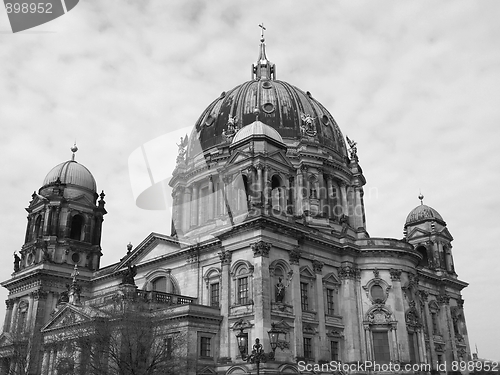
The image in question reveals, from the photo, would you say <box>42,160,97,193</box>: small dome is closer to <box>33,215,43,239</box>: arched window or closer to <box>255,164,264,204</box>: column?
<box>33,215,43,239</box>: arched window

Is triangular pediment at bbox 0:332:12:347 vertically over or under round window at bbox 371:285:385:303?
under

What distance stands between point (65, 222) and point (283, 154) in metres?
25.2

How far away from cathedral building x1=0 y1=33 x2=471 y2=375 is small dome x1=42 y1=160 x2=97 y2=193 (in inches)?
5.8

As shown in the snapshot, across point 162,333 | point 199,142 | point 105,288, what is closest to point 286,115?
point 199,142

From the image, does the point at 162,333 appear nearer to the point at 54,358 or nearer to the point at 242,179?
the point at 54,358

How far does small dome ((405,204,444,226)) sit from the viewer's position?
64062 mm

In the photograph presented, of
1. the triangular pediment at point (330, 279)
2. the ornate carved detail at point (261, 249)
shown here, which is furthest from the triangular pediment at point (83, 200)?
the triangular pediment at point (330, 279)

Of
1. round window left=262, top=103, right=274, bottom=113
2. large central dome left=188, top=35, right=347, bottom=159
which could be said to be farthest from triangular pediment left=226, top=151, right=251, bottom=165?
round window left=262, top=103, right=274, bottom=113

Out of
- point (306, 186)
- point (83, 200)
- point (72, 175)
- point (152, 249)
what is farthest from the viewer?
point (72, 175)

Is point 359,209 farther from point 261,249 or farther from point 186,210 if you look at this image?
point 261,249

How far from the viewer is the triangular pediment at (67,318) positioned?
38438mm

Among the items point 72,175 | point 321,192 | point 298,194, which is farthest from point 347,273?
point 72,175

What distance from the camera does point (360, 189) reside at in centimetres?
5644

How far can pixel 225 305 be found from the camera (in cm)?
3872
